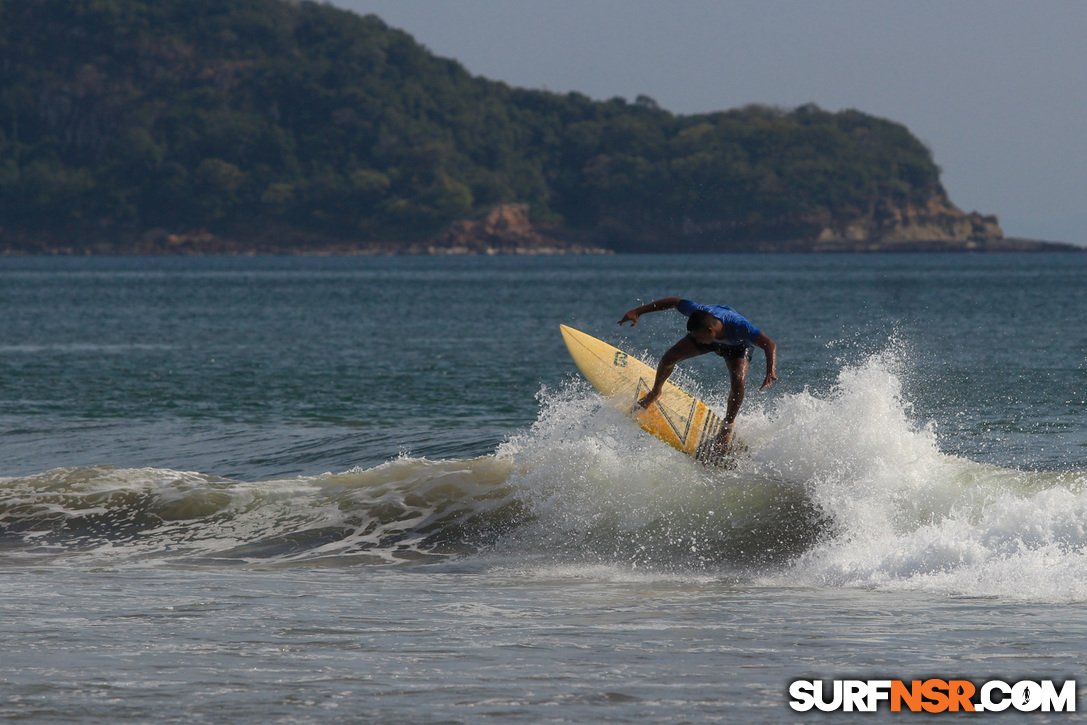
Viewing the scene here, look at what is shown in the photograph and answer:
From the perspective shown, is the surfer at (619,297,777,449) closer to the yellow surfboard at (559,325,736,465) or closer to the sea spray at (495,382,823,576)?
the yellow surfboard at (559,325,736,465)

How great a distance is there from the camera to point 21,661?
7.31 m

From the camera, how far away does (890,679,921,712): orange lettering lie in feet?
21.6

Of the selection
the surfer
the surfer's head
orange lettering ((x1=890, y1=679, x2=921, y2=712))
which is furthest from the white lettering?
the surfer's head

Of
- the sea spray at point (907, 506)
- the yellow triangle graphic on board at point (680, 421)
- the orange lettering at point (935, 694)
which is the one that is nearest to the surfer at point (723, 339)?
the yellow triangle graphic on board at point (680, 421)

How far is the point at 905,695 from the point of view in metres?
6.72

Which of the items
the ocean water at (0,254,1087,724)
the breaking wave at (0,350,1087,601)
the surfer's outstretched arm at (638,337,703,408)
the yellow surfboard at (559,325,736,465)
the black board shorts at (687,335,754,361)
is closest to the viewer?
the ocean water at (0,254,1087,724)

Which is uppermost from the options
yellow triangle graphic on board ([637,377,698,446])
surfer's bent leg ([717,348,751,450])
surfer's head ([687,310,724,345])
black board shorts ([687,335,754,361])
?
surfer's head ([687,310,724,345])

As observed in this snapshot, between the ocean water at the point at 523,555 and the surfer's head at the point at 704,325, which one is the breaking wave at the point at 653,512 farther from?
the surfer's head at the point at 704,325

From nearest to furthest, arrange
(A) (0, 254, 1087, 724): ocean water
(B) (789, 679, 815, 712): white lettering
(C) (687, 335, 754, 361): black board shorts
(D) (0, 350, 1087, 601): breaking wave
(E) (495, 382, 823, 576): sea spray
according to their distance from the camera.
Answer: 1. (B) (789, 679, 815, 712): white lettering
2. (A) (0, 254, 1087, 724): ocean water
3. (D) (0, 350, 1087, 601): breaking wave
4. (E) (495, 382, 823, 576): sea spray
5. (C) (687, 335, 754, 361): black board shorts

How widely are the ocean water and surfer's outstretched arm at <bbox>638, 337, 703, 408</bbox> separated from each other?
19.8 inches

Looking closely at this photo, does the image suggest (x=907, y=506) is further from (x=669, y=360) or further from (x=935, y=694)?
(x=935, y=694)

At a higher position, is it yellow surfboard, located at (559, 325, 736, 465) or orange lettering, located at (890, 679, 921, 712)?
yellow surfboard, located at (559, 325, 736, 465)

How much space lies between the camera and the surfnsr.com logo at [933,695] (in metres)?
6.55

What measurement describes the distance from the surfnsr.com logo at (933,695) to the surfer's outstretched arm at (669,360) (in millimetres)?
4843
